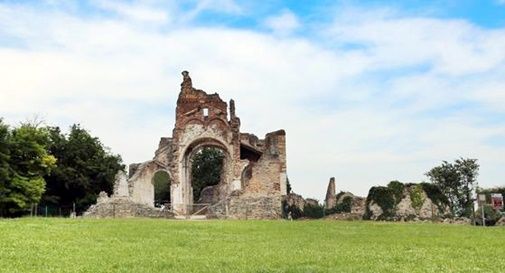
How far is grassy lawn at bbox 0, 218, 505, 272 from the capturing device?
40.9 ft

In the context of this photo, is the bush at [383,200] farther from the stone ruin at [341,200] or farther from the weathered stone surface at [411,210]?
the stone ruin at [341,200]

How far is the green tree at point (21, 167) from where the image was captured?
1650 inches

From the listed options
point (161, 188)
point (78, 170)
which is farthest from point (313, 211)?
point (161, 188)

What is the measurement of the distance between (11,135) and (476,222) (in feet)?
94.3

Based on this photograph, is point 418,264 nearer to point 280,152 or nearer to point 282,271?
point 282,271

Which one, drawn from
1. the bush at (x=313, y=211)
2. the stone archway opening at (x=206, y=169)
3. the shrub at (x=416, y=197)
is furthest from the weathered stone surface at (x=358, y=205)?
the stone archway opening at (x=206, y=169)

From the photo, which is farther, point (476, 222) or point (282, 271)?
point (476, 222)

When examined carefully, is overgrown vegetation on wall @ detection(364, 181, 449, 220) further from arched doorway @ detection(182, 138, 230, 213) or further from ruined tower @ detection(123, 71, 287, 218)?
arched doorway @ detection(182, 138, 230, 213)

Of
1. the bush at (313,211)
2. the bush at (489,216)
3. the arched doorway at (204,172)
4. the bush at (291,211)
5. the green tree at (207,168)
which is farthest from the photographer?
the green tree at (207,168)

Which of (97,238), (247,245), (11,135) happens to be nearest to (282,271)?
(247,245)

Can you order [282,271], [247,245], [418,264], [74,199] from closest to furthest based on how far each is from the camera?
[282,271], [418,264], [247,245], [74,199]

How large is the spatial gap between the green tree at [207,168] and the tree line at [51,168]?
19.0 meters

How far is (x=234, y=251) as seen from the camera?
15.4 m

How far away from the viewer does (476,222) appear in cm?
3328
